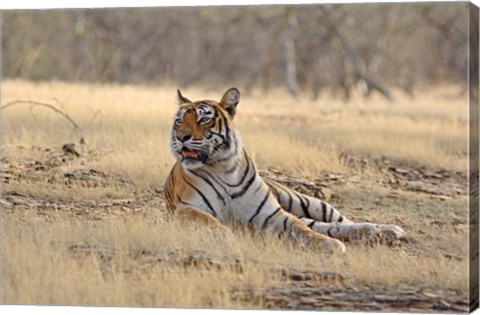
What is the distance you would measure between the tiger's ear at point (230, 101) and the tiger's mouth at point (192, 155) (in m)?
0.39

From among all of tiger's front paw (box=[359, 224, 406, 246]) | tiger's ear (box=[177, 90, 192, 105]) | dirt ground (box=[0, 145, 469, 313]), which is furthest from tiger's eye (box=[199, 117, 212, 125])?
tiger's front paw (box=[359, 224, 406, 246])

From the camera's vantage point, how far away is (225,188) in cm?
987

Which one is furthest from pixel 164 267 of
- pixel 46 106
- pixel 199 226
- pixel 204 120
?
pixel 46 106

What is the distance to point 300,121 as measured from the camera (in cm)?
1204

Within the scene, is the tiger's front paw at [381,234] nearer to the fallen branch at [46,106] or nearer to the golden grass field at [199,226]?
the golden grass field at [199,226]

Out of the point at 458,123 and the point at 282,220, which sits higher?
the point at 458,123

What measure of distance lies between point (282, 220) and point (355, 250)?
0.60m

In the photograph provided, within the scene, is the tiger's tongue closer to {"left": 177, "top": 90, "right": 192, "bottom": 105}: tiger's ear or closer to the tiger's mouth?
the tiger's mouth

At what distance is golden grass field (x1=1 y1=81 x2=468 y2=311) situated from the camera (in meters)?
9.12

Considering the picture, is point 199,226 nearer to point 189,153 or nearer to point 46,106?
point 189,153

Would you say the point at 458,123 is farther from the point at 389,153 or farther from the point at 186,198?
the point at 186,198

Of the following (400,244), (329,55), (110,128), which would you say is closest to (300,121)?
(110,128)

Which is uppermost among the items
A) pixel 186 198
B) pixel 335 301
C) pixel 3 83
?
pixel 3 83

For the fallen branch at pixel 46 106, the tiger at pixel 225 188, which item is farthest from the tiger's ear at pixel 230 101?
the fallen branch at pixel 46 106
